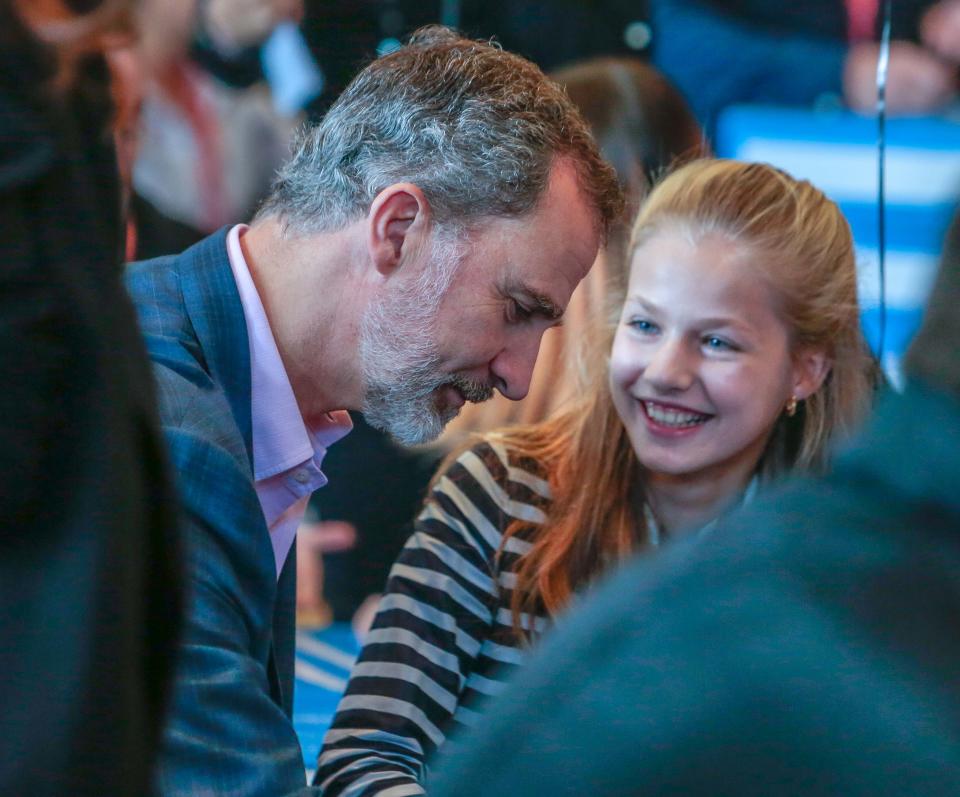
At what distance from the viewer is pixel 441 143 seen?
4.78ft

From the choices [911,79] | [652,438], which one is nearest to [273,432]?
[652,438]

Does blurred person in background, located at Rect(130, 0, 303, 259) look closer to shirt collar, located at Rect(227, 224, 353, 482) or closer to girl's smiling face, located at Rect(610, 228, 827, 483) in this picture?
girl's smiling face, located at Rect(610, 228, 827, 483)

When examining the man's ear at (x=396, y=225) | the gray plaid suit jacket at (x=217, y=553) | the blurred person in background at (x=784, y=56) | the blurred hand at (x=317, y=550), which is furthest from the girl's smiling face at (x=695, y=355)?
the blurred hand at (x=317, y=550)

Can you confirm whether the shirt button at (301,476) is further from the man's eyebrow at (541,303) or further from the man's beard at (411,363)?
the man's eyebrow at (541,303)

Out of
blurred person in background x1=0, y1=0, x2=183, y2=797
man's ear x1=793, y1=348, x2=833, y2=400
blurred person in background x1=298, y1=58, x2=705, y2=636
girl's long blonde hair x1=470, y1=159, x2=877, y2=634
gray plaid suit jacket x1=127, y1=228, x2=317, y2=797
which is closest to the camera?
blurred person in background x1=0, y1=0, x2=183, y2=797

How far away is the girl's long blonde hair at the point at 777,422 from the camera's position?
1686 mm

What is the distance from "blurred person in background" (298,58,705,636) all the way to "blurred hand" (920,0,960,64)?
1.39 ft

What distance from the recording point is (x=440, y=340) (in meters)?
1.50

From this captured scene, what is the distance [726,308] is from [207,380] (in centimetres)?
72

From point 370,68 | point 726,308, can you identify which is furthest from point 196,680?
point 726,308

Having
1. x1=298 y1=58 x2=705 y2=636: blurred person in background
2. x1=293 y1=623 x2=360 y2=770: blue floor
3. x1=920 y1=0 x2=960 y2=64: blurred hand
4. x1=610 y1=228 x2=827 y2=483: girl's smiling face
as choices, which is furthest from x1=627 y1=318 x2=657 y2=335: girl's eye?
x1=920 y1=0 x2=960 y2=64: blurred hand

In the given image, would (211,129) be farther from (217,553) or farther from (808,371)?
(217,553)

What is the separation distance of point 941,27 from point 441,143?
1.31 m

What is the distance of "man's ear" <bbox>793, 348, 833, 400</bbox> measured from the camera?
1.80 m
